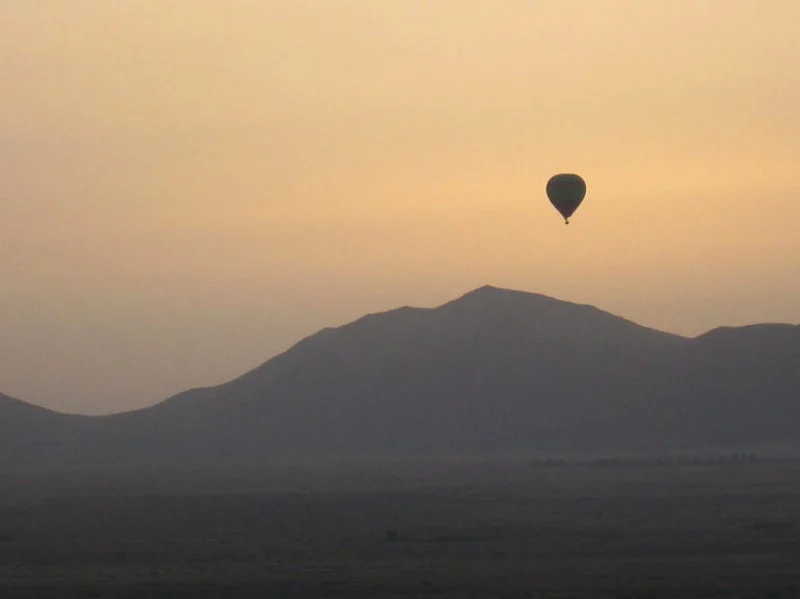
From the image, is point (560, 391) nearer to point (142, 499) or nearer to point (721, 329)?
point (721, 329)

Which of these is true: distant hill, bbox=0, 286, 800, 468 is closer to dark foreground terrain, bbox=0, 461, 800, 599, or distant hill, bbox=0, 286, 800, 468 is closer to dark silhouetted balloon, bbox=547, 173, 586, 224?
dark foreground terrain, bbox=0, 461, 800, 599

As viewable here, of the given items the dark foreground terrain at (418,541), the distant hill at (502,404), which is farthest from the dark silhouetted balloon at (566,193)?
the distant hill at (502,404)

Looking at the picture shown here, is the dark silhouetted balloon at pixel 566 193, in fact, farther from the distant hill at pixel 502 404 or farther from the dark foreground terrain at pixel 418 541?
the distant hill at pixel 502 404

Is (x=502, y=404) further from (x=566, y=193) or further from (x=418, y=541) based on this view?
(x=418, y=541)

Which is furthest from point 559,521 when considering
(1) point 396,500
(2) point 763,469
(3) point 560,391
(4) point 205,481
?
(3) point 560,391

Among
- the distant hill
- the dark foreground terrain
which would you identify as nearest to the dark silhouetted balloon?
the dark foreground terrain
